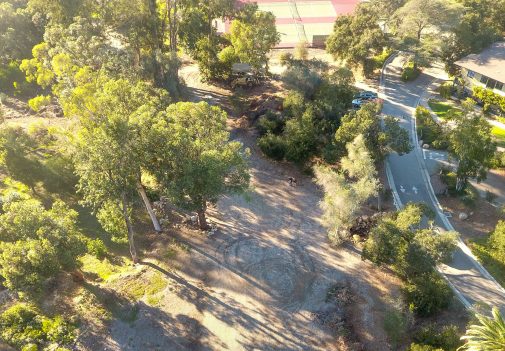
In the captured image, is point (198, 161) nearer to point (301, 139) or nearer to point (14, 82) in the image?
point (301, 139)

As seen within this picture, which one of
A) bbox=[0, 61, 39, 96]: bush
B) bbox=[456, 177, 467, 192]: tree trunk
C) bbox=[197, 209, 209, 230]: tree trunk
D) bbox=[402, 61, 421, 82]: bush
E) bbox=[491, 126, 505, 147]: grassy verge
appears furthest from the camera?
bbox=[402, 61, 421, 82]: bush

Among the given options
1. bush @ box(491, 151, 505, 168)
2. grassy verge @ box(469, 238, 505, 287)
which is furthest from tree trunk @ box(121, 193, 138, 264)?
bush @ box(491, 151, 505, 168)

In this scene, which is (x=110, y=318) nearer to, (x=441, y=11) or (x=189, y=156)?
(x=189, y=156)

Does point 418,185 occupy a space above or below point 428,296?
above

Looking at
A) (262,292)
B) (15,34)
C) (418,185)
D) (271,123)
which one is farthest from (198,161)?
(15,34)

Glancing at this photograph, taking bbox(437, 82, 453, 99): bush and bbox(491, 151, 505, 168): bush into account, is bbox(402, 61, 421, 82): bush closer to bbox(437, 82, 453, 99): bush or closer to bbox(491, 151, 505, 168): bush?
bbox(437, 82, 453, 99): bush

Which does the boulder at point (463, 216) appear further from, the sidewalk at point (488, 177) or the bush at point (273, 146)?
the bush at point (273, 146)

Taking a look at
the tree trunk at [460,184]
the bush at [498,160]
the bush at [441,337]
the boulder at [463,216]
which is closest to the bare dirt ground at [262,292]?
the bush at [441,337]

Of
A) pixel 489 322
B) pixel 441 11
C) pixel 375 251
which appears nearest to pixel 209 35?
pixel 441 11
